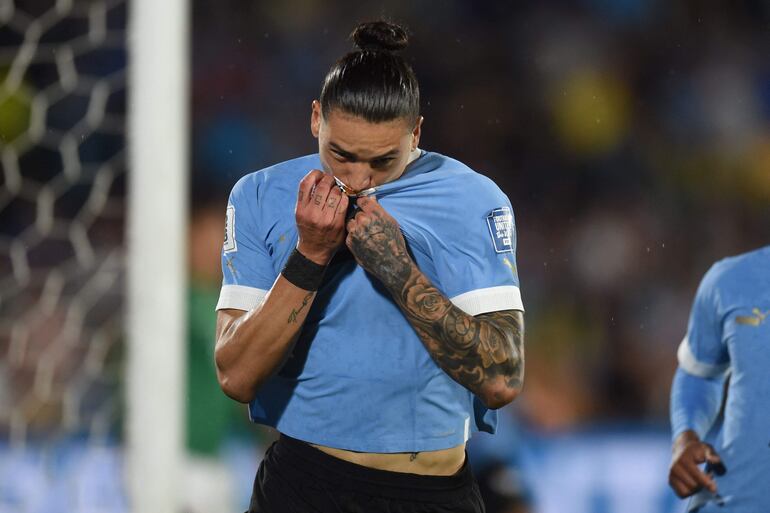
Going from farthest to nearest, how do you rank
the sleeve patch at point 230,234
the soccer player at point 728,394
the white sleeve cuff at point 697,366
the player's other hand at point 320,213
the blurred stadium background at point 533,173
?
the blurred stadium background at point 533,173 < the white sleeve cuff at point 697,366 < the soccer player at point 728,394 < the sleeve patch at point 230,234 < the player's other hand at point 320,213

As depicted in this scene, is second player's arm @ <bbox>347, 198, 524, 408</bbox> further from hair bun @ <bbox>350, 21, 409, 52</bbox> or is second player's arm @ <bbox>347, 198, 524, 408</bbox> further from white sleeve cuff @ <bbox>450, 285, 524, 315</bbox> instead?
hair bun @ <bbox>350, 21, 409, 52</bbox>

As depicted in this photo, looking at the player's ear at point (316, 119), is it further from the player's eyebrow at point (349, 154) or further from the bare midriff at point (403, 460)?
the bare midriff at point (403, 460)

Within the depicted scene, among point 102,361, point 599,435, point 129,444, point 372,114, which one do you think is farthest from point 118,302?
point 372,114

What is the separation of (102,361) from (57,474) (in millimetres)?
341

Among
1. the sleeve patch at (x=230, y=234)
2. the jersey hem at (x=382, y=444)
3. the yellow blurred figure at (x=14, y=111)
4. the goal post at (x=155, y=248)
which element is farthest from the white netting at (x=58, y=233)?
the jersey hem at (x=382, y=444)

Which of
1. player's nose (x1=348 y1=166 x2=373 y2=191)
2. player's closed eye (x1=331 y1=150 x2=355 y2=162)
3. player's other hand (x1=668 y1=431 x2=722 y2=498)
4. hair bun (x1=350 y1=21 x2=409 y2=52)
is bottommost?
player's other hand (x1=668 y1=431 x2=722 y2=498)

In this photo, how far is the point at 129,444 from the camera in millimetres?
2377

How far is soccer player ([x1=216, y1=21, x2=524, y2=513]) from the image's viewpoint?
145 cm

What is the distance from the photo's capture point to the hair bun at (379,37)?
5.19 ft

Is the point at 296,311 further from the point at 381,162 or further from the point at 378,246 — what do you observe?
the point at 381,162

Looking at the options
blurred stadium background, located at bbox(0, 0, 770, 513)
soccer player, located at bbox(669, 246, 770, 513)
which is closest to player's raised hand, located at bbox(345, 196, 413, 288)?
soccer player, located at bbox(669, 246, 770, 513)

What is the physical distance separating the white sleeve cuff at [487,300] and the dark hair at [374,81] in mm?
290

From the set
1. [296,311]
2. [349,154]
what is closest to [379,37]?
[349,154]

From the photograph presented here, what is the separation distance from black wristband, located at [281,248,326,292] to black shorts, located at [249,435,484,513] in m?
0.29
